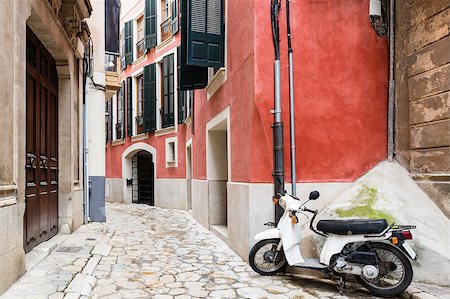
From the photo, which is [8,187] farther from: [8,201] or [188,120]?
[188,120]

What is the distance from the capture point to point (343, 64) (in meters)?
6.12

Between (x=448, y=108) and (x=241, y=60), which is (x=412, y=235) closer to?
(x=448, y=108)

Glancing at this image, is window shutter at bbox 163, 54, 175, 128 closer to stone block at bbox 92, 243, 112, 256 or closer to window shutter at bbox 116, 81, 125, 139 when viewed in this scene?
window shutter at bbox 116, 81, 125, 139

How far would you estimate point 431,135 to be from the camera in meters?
5.30

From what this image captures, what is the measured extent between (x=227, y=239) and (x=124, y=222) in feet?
15.6

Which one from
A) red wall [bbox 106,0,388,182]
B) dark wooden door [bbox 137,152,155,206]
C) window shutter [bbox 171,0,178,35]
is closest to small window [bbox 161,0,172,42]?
window shutter [bbox 171,0,178,35]

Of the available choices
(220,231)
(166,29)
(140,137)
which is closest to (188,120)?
(166,29)

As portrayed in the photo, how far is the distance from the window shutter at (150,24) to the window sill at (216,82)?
9.13 m

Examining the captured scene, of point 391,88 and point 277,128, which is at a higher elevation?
point 391,88

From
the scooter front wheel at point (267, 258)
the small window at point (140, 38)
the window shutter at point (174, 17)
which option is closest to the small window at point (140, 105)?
the small window at point (140, 38)

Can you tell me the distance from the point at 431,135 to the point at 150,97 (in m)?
14.0

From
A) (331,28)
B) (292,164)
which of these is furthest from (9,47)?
(331,28)

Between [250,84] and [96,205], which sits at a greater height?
[250,84]

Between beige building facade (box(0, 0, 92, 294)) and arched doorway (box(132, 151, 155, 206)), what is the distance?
10241mm
